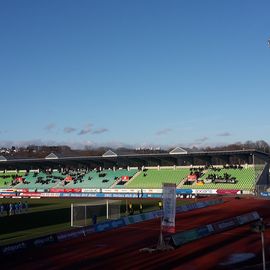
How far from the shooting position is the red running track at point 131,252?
78.6ft

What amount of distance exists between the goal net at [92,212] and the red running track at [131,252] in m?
4.64

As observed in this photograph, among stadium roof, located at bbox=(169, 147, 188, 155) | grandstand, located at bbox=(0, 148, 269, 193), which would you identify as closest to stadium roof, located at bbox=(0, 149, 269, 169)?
grandstand, located at bbox=(0, 148, 269, 193)

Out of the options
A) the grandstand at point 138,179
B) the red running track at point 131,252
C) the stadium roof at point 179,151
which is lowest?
the red running track at point 131,252

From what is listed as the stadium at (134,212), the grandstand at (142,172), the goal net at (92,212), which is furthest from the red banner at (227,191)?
the goal net at (92,212)

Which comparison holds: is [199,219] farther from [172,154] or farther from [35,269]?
[172,154]

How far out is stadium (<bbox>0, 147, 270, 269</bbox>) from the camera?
85.6 feet

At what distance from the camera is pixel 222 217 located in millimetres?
47250

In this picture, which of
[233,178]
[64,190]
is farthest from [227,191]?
[64,190]

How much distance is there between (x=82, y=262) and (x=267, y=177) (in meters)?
63.3

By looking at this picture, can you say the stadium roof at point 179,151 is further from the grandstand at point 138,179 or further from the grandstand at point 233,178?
the grandstand at point 233,178

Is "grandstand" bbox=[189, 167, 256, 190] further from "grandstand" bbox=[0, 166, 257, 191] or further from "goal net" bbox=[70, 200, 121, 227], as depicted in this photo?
"goal net" bbox=[70, 200, 121, 227]

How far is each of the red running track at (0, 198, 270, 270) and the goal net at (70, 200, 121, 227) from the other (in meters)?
4.64

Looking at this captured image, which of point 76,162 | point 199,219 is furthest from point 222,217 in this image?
point 76,162

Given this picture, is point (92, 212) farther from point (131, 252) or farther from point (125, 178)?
point (125, 178)
